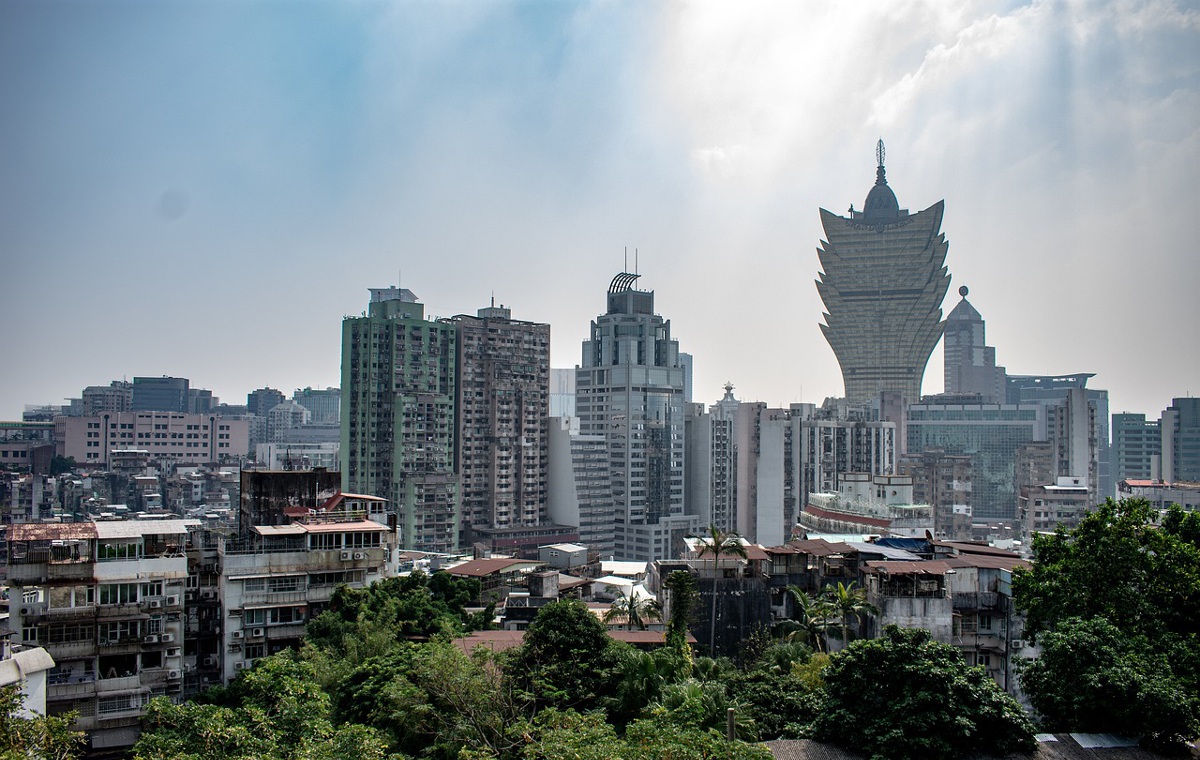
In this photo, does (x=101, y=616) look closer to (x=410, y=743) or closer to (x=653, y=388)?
(x=410, y=743)

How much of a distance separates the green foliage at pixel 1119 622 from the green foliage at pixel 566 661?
8.36m

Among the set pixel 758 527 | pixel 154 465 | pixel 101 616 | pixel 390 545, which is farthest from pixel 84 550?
pixel 154 465

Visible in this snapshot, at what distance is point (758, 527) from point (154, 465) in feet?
192

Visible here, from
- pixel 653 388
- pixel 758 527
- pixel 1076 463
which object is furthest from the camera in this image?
pixel 1076 463

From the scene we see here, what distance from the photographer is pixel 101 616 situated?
2383 cm

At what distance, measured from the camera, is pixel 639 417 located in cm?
8681

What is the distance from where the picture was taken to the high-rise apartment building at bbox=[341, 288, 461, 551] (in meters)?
71.4

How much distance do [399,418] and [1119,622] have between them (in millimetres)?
59309

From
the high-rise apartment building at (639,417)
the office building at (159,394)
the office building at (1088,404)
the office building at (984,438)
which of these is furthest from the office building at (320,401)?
the office building at (1088,404)

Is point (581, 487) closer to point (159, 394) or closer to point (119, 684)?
point (119, 684)

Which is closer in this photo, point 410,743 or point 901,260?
point 410,743

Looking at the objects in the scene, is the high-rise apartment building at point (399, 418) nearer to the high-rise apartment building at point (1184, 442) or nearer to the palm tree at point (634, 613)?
the palm tree at point (634, 613)

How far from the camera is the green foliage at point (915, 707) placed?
15555 millimetres

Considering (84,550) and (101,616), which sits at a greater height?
(84,550)
